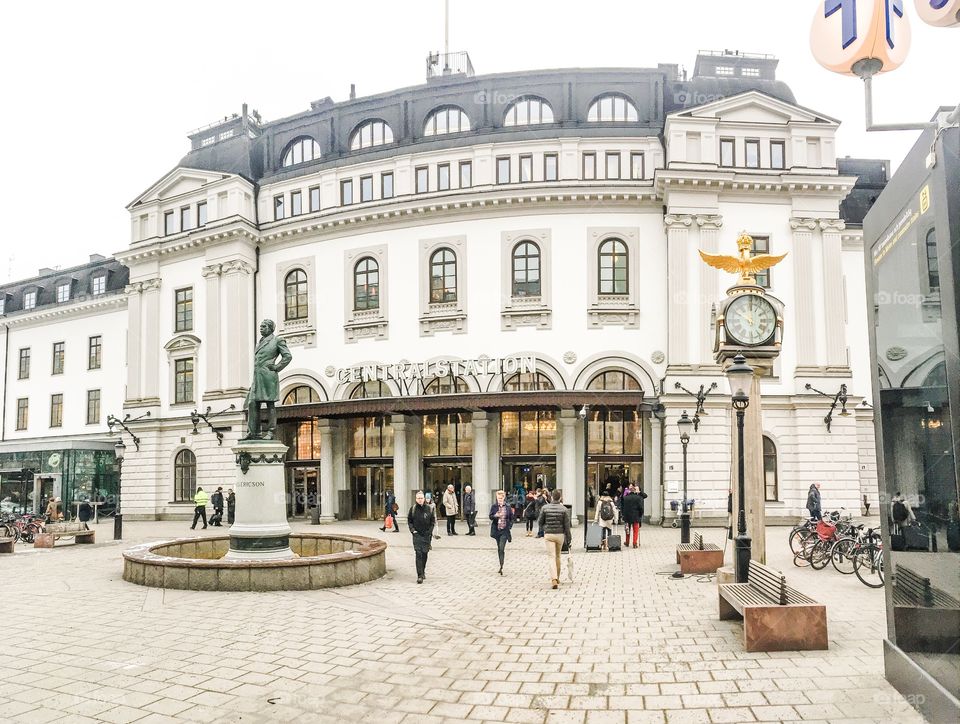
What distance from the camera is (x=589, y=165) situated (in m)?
32.3

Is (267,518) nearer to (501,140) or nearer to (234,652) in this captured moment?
(234,652)

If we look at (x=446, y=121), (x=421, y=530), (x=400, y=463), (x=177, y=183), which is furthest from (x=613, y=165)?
(x=177, y=183)

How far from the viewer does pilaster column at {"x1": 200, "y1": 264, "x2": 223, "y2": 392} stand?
1439 inches

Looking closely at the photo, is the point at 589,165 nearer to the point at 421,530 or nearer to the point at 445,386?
the point at 445,386

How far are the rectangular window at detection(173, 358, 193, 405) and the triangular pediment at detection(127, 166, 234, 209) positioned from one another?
836 centimetres

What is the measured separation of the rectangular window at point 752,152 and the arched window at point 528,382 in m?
11.9

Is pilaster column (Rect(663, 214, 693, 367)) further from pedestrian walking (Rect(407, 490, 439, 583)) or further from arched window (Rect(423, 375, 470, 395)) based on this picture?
pedestrian walking (Rect(407, 490, 439, 583))

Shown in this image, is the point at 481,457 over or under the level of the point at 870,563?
over

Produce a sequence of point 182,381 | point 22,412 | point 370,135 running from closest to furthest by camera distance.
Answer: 1. point 370,135
2. point 182,381
3. point 22,412

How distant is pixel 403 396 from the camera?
105ft

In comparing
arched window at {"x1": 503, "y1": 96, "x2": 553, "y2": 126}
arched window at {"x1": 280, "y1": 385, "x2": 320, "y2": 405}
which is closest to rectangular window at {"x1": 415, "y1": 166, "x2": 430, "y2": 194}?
arched window at {"x1": 503, "y1": 96, "x2": 553, "y2": 126}

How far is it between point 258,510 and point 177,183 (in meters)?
27.8

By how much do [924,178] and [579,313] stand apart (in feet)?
84.1

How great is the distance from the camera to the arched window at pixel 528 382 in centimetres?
3172
